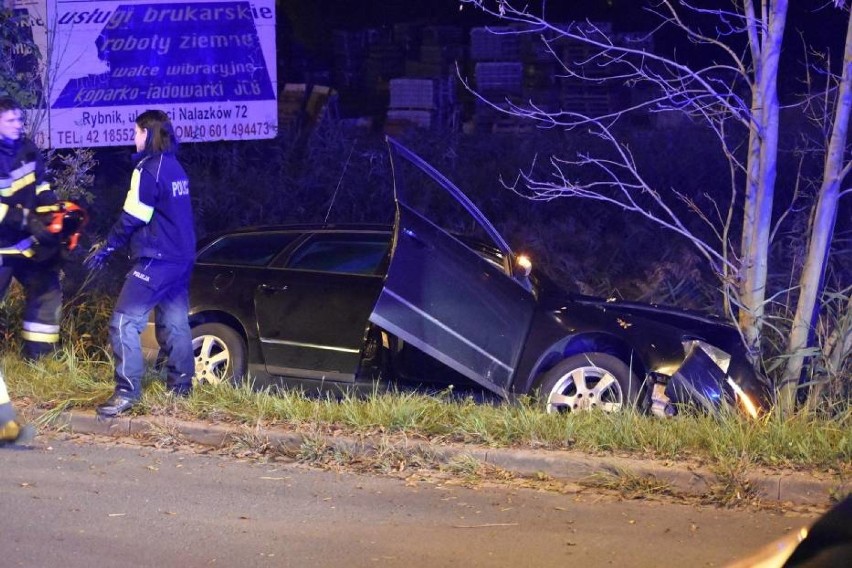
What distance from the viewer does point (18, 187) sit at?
301 inches

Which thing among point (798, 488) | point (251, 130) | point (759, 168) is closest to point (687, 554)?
point (798, 488)

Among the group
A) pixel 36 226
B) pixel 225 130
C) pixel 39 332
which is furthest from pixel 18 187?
pixel 225 130

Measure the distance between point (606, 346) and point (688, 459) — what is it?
4.48 feet

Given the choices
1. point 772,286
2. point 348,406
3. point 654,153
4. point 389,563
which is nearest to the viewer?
point 389,563

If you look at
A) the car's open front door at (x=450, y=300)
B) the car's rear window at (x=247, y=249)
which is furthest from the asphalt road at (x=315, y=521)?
the car's rear window at (x=247, y=249)

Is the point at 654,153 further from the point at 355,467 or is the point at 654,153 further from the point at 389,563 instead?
the point at 389,563

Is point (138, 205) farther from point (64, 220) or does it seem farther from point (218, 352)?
point (218, 352)

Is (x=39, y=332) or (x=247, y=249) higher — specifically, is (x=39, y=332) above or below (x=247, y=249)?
below

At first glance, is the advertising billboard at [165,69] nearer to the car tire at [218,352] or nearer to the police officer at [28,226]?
the car tire at [218,352]

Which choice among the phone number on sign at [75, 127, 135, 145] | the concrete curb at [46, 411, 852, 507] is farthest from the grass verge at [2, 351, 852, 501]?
the phone number on sign at [75, 127, 135, 145]

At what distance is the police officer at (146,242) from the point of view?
24.1ft

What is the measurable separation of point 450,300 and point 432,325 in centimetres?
21

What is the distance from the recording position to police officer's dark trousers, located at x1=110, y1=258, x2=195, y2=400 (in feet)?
24.3

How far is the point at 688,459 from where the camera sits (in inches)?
260
